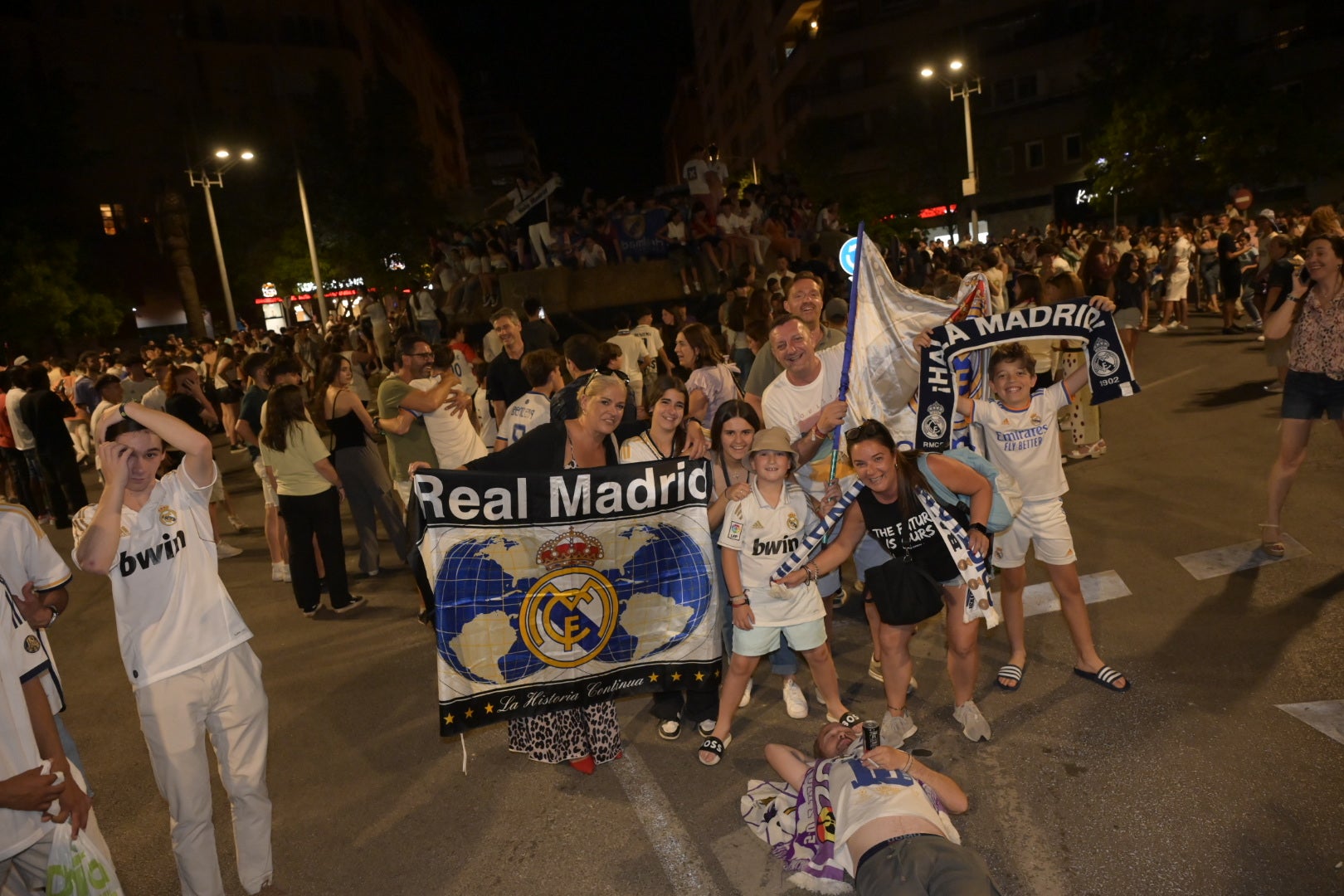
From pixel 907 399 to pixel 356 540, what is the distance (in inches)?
258

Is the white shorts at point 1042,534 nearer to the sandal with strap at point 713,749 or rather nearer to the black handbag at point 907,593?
the black handbag at point 907,593

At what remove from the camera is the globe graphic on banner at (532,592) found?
461cm

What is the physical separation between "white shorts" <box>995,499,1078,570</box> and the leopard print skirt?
2421mm

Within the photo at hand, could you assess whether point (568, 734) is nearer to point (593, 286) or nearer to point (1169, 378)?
point (1169, 378)

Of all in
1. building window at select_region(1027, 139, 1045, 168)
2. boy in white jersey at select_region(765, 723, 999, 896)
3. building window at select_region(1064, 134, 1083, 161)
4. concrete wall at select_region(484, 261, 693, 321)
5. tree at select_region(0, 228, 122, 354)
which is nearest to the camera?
boy in white jersey at select_region(765, 723, 999, 896)

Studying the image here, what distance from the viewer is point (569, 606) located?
187 inches

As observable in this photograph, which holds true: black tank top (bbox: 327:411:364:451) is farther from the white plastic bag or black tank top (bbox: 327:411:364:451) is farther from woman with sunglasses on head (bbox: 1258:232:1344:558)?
woman with sunglasses on head (bbox: 1258:232:1344:558)

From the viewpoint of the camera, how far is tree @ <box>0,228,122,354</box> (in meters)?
32.8

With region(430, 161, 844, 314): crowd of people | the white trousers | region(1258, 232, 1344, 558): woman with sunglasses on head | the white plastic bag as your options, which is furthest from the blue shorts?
region(430, 161, 844, 314): crowd of people

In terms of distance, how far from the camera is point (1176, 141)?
38312 mm

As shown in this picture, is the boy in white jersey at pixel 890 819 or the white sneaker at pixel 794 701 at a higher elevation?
the boy in white jersey at pixel 890 819

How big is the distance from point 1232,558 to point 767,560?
4098 millimetres

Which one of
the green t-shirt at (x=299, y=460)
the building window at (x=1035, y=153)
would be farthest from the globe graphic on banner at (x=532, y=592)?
the building window at (x=1035, y=153)

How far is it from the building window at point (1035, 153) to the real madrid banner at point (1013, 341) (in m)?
49.7
